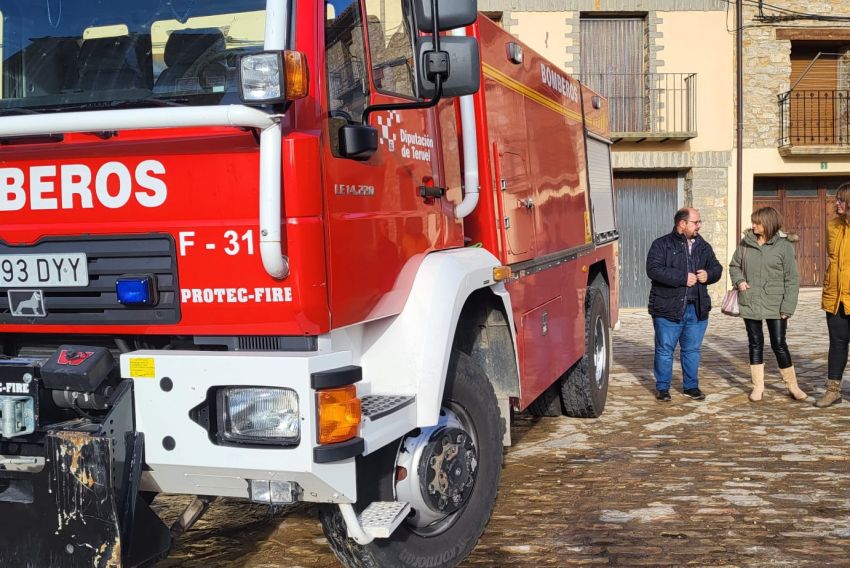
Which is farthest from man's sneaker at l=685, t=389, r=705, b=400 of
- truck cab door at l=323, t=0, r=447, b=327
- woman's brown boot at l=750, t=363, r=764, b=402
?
truck cab door at l=323, t=0, r=447, b=327

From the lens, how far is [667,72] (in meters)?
19.8

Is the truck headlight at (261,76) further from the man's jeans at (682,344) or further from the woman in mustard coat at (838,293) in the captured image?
the man's jeans at (682,344)

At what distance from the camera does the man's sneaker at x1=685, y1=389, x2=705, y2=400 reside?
878 cm

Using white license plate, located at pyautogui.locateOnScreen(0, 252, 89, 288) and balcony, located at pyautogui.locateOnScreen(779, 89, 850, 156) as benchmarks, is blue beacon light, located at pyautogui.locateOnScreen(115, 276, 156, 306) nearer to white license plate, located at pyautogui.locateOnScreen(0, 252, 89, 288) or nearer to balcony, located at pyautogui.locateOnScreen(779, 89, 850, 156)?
white license plate, located at pyautogui.locateOnScreen(0, 252, 89, 288)

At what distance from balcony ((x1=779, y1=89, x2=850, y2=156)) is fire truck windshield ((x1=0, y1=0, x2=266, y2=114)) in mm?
18852

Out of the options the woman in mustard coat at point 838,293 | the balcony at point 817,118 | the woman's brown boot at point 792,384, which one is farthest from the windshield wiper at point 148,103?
the balcony at point 817,118

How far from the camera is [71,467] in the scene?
3062mm

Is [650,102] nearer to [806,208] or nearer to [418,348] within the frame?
[806,208]

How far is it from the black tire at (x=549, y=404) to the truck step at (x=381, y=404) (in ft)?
14.4

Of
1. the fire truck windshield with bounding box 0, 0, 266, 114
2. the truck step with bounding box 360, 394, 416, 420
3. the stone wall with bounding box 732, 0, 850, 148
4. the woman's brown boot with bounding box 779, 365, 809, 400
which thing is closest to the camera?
the fire truck windshield with bounding box 0, 0, 266, 114

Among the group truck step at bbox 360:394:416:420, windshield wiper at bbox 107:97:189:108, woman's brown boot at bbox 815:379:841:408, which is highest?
windshield wiper at bbox 107:97:189:108

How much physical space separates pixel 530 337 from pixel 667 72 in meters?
15.9

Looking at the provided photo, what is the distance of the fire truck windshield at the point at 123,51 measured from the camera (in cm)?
317

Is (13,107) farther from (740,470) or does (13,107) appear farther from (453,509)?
(740,470)
